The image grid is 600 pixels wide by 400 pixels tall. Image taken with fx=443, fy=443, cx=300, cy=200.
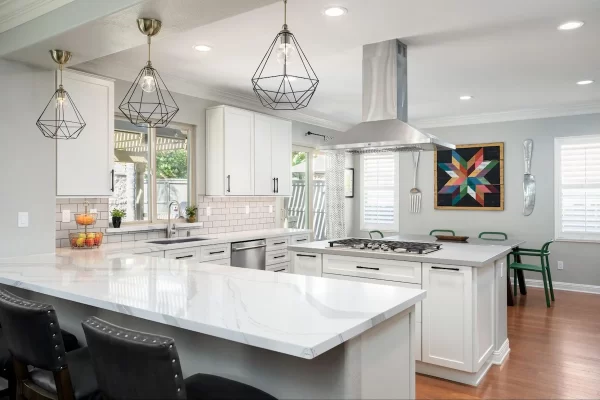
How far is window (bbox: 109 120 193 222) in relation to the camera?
4.37 meters

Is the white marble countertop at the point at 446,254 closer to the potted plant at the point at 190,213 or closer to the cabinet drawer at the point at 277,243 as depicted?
the cabinet drawer at the point at 277,243

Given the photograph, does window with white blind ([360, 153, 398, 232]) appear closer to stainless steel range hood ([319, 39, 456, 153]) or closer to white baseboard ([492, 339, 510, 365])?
stainless steel range hood ([319, 39, 456, 153])

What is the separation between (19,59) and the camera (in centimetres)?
308

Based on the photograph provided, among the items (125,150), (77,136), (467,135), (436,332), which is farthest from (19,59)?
(467,135)

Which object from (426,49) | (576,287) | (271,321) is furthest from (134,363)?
(576,287)

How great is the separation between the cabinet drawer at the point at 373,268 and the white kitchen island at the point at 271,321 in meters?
1.30

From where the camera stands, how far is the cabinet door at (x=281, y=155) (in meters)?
5.62

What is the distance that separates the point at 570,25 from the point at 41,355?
3815 mm

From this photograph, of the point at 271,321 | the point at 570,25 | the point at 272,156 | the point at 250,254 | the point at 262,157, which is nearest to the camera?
the point at 271,321

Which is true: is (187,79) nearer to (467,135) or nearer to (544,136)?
(467,135)

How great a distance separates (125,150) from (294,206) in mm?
3016

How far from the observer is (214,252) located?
4.44m

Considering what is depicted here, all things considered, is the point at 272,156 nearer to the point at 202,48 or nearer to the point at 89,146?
the point at 202,48

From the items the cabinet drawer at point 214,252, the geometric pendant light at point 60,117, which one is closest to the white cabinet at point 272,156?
the cabinet drawer at point 214,252
